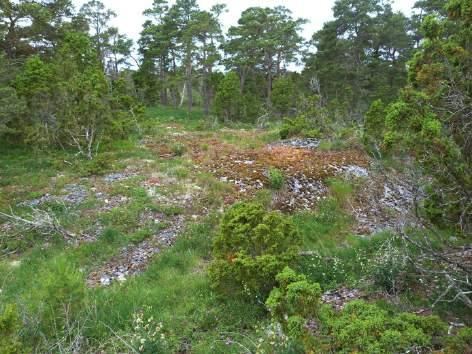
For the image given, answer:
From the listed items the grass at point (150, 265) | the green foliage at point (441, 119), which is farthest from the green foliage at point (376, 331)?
the green foliage at point (441, 119)

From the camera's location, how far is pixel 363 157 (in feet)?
43.0

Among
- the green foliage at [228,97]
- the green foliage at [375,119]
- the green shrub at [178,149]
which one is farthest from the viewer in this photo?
the green foliage at [228,97]

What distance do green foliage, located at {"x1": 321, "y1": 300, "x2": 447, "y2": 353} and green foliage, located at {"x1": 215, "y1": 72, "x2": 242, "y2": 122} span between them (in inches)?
893

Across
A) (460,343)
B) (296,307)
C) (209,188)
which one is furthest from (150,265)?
(460,343)

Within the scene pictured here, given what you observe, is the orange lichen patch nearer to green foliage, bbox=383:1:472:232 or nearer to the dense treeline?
the dense treeline

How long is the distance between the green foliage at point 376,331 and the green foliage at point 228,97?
22.7 m

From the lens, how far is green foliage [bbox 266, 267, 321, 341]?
3975 mm

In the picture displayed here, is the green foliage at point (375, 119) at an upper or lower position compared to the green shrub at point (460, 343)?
upper

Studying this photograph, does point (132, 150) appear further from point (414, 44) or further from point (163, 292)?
point (414, 44)

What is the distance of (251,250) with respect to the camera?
6.39 metres

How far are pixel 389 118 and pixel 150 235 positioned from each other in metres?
5.37

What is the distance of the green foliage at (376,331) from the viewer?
362 centimetres

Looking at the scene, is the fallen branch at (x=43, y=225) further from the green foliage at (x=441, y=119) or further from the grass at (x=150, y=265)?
the green foliage at (x=441, y=119)

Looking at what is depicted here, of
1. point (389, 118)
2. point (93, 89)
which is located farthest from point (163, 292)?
point (93, 89)
